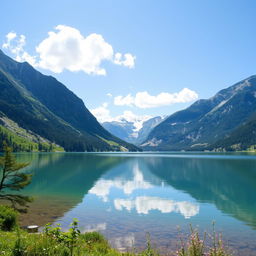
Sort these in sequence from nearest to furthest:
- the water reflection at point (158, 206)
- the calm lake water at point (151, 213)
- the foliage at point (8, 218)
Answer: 1. the foliage at point (8, 218)
2. the calm lake water at point (151, 213)
3. the water reflection at point (158, 206)

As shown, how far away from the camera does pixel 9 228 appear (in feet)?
78.6

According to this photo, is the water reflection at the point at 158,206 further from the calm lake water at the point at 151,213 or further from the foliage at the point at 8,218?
the foliage at the point at 8,218

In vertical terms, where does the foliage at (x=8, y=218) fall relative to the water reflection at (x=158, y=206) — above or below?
above

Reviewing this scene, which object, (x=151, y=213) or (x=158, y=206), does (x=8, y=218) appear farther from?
(x=158, y=206)

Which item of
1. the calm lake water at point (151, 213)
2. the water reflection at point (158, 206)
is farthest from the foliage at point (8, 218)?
the water reflection at point (158, 206)

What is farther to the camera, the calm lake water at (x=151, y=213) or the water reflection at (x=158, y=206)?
the water reflection at (x=158, y=206)

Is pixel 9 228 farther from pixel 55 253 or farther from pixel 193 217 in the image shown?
pixel 193 217

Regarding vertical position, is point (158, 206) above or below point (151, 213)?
above

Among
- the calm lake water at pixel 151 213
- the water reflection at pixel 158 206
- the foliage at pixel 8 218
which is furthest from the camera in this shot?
the water reflection at pixel 158 206

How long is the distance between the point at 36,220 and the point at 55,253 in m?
22.9

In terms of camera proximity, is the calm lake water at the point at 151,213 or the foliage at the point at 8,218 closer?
the foliage at the point at 8,218

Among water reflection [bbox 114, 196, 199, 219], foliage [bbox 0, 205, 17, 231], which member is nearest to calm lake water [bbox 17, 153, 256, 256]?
water reflection [bbox 114, 196, 199, 219]

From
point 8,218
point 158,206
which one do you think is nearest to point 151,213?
point 158,206

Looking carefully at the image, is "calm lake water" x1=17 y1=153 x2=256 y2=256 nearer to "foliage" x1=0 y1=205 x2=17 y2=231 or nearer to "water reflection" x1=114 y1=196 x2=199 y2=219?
"water reflection" x1=114 y1=196 x2=199 y2=219
